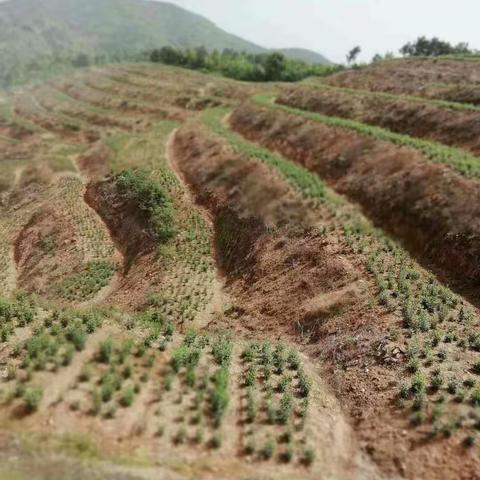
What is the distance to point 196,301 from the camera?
35.5 metres

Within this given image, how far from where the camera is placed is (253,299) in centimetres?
3441

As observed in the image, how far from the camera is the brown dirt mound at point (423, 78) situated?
6525 cm

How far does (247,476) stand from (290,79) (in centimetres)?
12875

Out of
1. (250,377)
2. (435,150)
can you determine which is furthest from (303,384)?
(435,150)

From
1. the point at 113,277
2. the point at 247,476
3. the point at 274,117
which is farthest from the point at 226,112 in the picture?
the point at 247,476

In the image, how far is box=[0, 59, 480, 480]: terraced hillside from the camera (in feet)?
61.2

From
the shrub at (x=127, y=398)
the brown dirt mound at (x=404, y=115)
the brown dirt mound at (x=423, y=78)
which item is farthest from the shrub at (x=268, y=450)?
the brown dirt mound at (x=423, y=78)

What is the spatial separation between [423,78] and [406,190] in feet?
145

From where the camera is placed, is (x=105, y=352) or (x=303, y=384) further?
(x=303, y=384)

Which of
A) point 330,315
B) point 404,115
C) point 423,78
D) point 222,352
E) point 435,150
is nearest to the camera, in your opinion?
point 222,352

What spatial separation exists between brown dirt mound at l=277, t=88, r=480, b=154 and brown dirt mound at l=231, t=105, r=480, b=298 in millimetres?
7178

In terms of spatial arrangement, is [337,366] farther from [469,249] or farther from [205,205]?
[205,205]

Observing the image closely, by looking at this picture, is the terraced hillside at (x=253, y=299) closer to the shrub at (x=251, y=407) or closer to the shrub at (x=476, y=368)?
the shrub at (x=476, y=368)

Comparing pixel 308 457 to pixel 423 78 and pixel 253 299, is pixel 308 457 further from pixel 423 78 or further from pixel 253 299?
pixel 423 78
